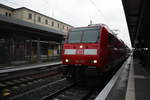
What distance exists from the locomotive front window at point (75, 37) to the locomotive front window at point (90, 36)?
0.89 feet

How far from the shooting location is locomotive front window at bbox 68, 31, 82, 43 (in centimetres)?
706

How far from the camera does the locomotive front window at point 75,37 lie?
23.2ft

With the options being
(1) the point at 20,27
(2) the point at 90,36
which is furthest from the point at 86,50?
(1) the point at 20,27

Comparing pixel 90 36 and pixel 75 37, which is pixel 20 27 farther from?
pixel 90 36

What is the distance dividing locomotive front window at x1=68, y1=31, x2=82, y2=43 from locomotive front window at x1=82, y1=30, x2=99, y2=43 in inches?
10.7

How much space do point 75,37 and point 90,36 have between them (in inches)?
32.1

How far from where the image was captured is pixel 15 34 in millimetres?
16016

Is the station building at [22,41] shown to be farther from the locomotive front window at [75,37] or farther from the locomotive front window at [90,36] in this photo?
the locomotive front window at [90,36]

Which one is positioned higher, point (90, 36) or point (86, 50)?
point (90, 36)

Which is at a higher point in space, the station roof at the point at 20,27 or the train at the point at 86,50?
the station roof at the point at 20,27

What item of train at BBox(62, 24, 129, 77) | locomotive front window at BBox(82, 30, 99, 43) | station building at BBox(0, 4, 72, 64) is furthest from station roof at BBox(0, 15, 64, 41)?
locomotive front window at BBox(82, 30, 99, 43)

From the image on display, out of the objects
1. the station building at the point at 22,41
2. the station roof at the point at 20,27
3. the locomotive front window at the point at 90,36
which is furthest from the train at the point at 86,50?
A: the station roof at the point at 20,27

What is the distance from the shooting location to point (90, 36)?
6812mm

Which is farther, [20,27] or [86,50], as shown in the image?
[20,27]
